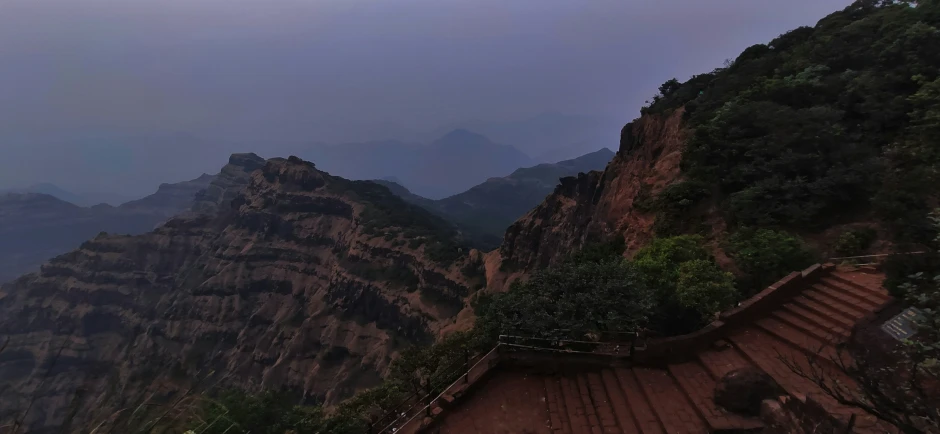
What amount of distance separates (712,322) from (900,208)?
4780mm

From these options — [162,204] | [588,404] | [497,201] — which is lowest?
[497,201]

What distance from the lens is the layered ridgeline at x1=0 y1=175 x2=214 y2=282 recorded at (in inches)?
6403

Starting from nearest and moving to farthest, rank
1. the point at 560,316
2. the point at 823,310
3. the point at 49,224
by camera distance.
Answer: the point at 560,316
the point at 823,310
the point at 49,224

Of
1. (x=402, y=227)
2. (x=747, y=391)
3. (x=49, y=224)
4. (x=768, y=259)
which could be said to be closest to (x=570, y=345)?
(x=747, y=391)

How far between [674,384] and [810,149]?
13191 millimetres

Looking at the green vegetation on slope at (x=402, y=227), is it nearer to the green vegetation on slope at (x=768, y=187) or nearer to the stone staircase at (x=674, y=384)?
the green vegetation on slope at (x=768, y=187)

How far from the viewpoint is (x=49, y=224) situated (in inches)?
6752

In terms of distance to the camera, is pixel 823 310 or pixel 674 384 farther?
pixel 823 310

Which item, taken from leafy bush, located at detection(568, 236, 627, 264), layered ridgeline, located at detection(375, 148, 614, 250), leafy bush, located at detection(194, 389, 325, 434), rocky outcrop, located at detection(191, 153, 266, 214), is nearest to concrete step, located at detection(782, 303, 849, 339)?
leafy bush, located at detection(568, 236, 627, 264)

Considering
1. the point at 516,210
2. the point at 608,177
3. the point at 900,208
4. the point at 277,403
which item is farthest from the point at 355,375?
the point at 516,210

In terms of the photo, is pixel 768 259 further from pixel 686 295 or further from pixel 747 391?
pixel 747 391

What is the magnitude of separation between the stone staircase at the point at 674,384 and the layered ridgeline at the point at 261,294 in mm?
36864

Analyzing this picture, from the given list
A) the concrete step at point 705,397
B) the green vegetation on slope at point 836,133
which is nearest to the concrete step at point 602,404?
the concrete step at point 705,397

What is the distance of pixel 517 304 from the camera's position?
11.1 m
